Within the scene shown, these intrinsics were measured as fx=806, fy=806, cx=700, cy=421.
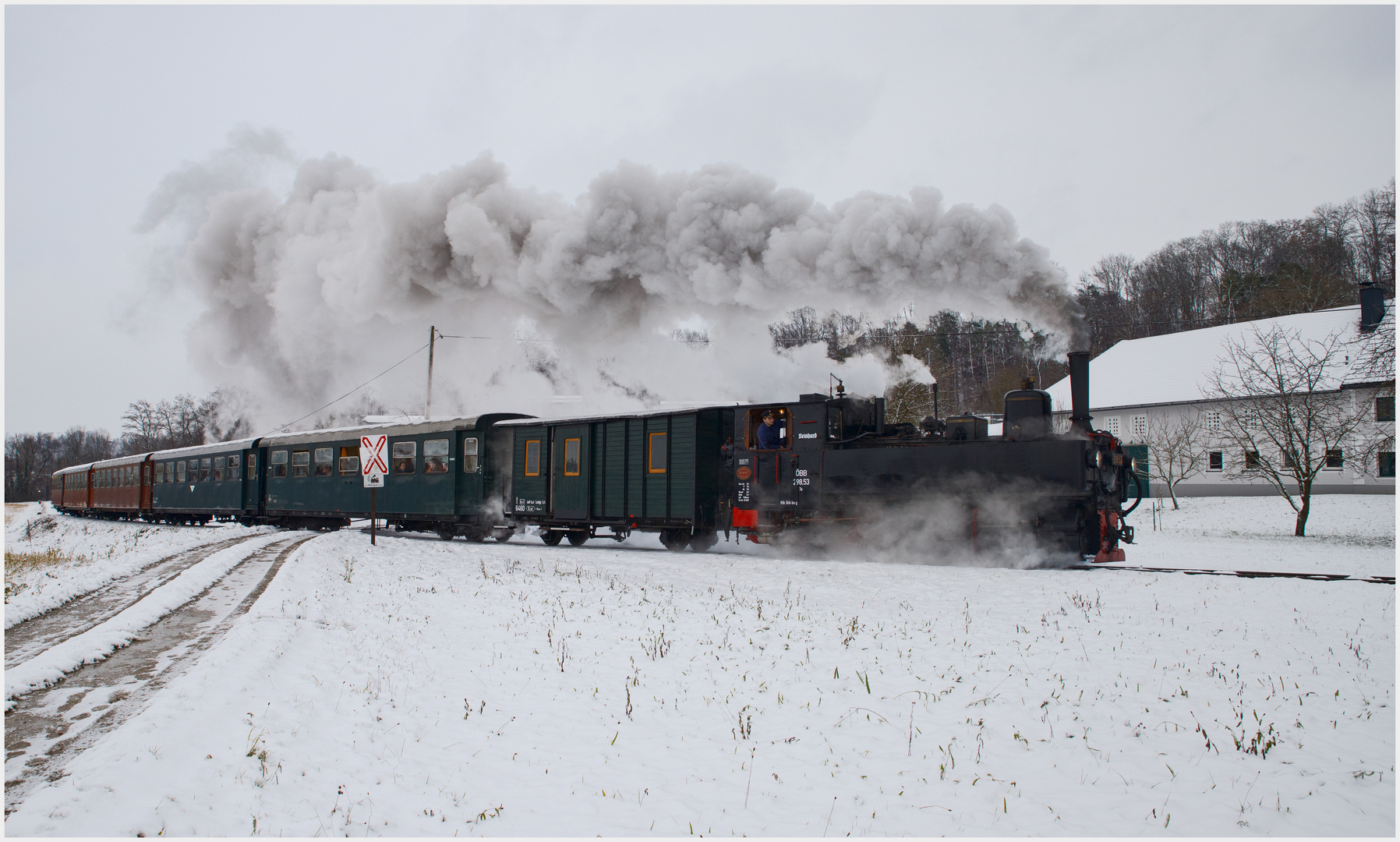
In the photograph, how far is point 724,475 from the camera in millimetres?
14688

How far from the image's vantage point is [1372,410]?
30094mm

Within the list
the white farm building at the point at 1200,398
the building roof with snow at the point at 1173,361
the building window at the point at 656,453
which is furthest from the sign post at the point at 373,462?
the building roof with snow at the point at 1173,361

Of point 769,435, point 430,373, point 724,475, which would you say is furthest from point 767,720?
point 430,373

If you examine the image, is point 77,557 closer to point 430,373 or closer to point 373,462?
point 373,462

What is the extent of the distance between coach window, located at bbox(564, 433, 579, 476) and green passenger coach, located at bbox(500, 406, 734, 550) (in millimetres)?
22

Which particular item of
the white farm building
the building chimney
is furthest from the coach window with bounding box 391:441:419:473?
the building chimney

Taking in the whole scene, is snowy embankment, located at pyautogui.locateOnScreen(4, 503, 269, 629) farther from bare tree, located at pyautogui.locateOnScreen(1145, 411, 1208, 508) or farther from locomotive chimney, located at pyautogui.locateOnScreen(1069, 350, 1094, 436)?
bare tree, located at pyautogui.locateOnScreen(1145, 411, 1208, 508)

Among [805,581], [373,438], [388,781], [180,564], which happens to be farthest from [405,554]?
[388,781]

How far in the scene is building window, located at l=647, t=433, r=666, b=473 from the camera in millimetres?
14599

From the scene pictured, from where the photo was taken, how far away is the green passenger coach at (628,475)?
1435 centimetres

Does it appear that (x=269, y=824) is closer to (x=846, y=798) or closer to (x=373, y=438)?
(x=846, y=798)

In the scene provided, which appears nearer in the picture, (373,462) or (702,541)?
A: (373,462)

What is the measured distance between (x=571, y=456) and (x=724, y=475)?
10.9 ft

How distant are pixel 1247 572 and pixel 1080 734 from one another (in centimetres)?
784
